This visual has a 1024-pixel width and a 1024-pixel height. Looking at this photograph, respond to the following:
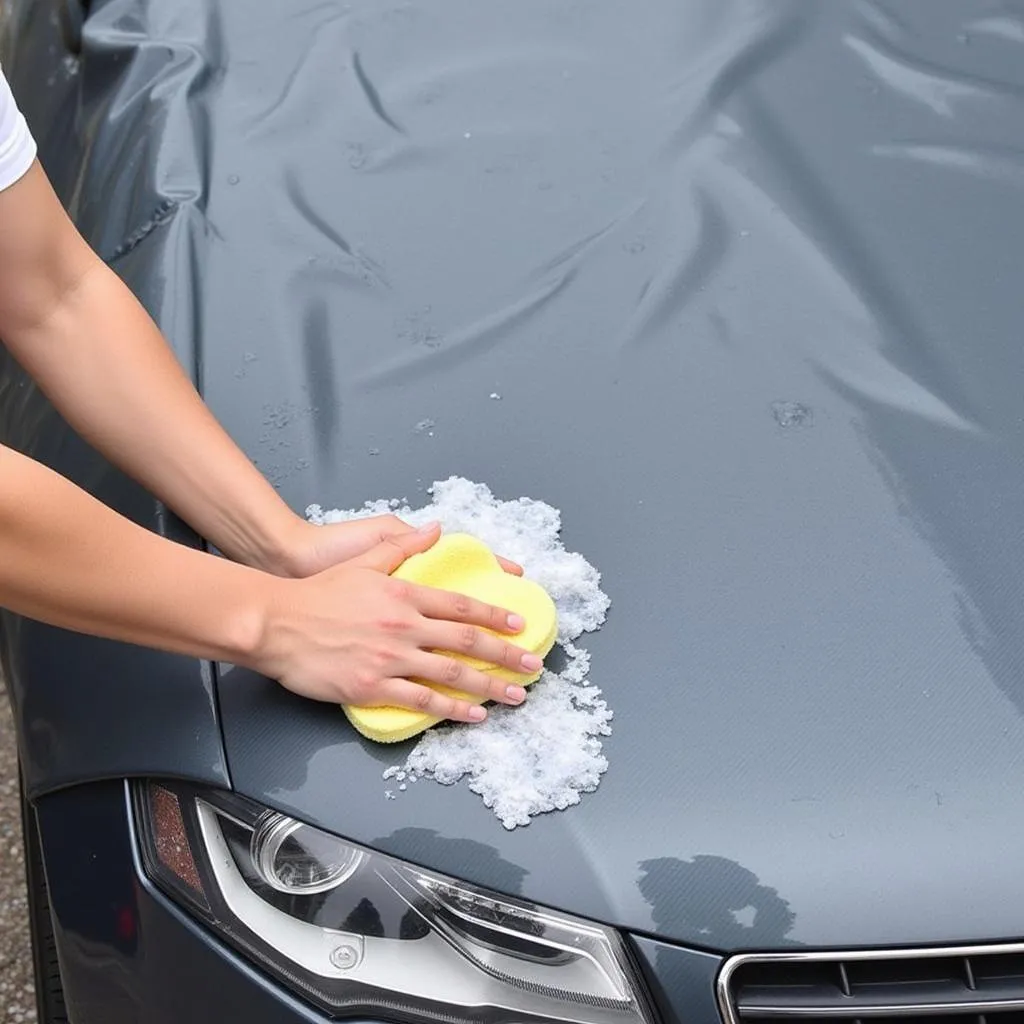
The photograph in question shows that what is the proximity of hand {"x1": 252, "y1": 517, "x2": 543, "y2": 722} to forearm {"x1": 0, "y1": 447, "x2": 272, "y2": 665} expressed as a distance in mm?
35

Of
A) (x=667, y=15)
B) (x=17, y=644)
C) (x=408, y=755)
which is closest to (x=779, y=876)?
(x=408, y=755)

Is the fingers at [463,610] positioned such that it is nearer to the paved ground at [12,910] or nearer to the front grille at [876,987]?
the front grille at [876,987]

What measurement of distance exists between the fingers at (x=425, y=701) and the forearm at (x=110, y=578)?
14cm

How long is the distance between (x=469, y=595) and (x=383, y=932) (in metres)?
0.34

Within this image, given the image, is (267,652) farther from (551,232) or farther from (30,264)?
(551,232)

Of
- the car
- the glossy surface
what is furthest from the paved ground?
the glossy surface

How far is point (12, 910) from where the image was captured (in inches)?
93.4

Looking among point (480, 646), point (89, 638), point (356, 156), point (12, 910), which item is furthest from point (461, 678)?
point (12, 910)

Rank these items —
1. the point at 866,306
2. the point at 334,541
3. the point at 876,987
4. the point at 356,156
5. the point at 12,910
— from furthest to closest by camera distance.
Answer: the point at 12,910
the point at 356,156
the point at 866,306
the point at 334,541
the point at 876,987

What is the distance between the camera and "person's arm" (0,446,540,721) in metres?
1.31

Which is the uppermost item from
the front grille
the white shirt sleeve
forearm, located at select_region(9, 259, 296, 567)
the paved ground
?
the white shirt sleeve

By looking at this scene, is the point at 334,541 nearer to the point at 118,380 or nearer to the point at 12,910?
the point at 118,380

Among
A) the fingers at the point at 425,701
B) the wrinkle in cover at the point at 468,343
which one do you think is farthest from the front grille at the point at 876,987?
the wrinkle in cover at the point at 468,343

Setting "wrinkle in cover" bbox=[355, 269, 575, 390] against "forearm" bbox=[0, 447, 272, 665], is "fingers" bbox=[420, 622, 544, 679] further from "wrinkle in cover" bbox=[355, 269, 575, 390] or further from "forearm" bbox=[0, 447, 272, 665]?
"wrinkle in cover" bbox=[355, 269, 575, 390]
